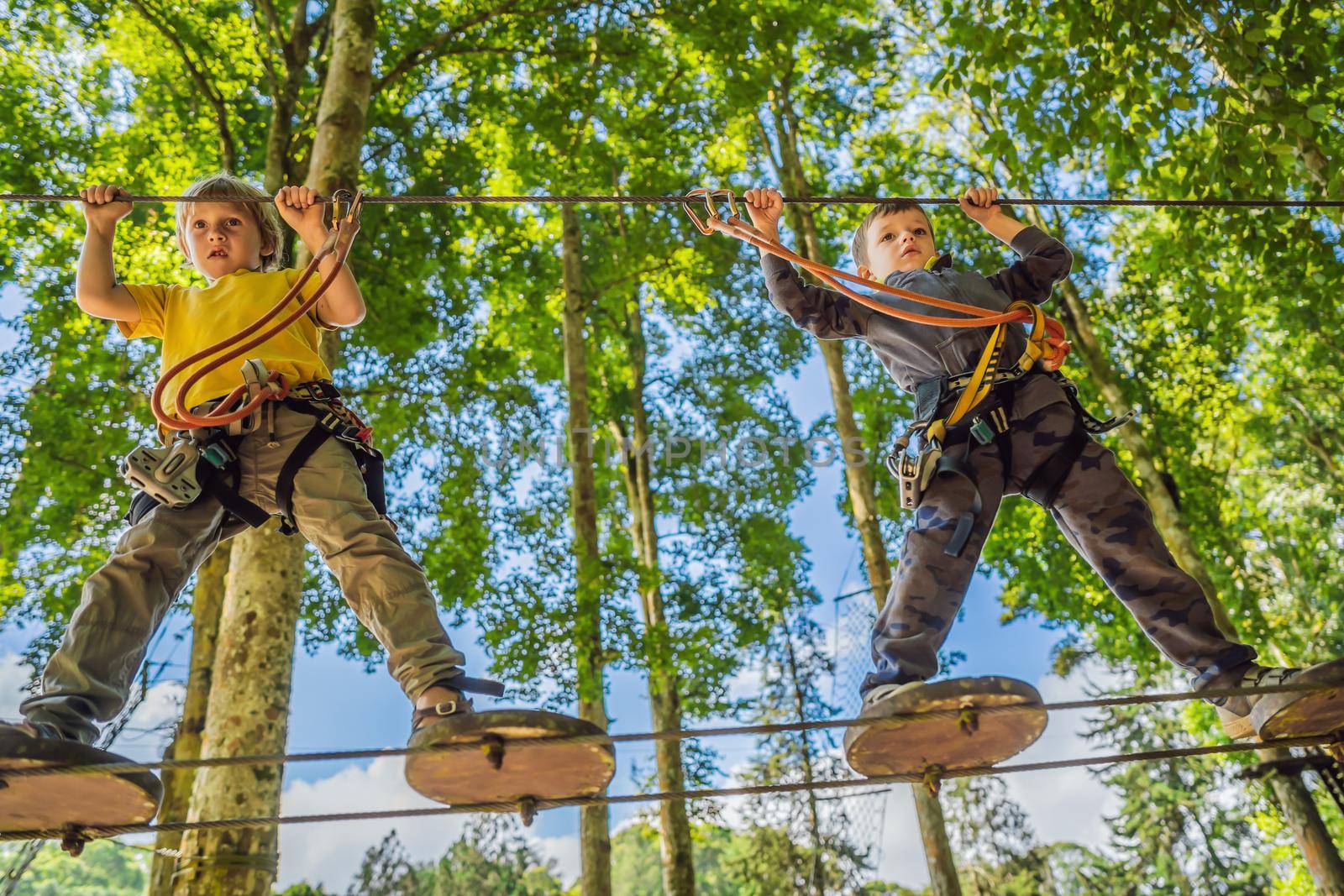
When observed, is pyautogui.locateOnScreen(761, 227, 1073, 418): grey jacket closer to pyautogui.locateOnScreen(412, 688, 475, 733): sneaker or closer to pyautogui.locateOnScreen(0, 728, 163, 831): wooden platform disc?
pyautogui.locateOnScreen(412, 688, 475, 733): sneaker

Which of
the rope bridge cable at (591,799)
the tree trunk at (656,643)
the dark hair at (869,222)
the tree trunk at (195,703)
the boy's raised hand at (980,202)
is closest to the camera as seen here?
the rope bridge cable at (591,799)

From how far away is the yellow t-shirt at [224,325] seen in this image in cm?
245

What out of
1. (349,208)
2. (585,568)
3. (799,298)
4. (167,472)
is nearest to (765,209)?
(799,298)

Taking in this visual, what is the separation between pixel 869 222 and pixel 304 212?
67.3 inches

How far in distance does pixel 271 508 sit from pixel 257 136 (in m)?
7.84

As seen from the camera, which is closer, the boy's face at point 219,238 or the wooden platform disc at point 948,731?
the wooden platform disc at point 948,731

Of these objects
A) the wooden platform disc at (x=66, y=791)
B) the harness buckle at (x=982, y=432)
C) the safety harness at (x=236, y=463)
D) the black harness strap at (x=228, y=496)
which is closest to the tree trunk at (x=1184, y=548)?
the harness buckle at (x=982, y=432)

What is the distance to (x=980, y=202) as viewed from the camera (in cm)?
281

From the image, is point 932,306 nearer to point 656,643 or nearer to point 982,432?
point 982,432

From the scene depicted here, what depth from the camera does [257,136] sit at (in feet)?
29.9

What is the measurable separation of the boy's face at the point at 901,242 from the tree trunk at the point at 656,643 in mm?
4783

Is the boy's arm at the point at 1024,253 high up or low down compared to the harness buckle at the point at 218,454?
up

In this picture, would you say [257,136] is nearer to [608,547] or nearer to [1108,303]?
[608,547]

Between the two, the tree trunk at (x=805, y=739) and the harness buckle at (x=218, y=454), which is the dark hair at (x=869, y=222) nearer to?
the harness buckle at (x=218, y=454)
